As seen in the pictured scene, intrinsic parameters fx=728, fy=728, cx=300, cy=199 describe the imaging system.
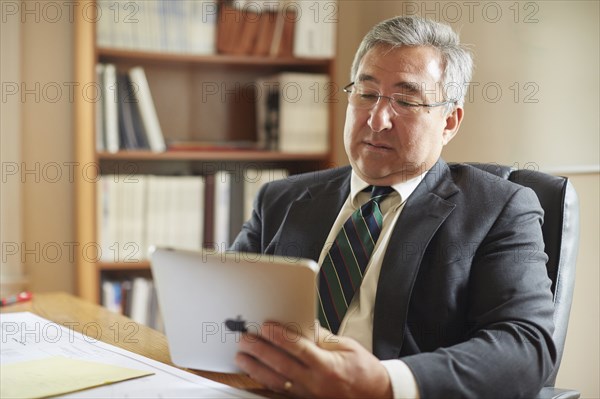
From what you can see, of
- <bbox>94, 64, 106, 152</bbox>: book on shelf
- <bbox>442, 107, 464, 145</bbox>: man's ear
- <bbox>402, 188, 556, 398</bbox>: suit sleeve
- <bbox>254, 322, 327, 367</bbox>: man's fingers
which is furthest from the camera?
<bbox>94, 64, 106, 152</bbox>: book on shelf

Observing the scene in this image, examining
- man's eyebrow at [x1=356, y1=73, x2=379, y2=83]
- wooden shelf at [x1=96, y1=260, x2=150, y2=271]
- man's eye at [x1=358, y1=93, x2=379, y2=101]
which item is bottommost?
wooden shelf at [x1=96, y1=260, x2=150, y2=271]

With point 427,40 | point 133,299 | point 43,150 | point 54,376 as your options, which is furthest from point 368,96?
point 43,150

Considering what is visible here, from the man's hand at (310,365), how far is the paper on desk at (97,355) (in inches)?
2.6

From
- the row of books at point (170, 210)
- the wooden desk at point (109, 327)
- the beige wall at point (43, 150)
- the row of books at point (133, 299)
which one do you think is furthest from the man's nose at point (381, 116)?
the beige wall at point (43, 150)

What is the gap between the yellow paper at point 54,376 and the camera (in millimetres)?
1054

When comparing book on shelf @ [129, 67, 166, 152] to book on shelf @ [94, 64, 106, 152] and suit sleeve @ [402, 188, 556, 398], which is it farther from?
suit sleeve @ [402, 188, 556, 398]

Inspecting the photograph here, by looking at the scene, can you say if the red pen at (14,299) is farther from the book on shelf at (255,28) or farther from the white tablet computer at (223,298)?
the book on shelf at (255,28)

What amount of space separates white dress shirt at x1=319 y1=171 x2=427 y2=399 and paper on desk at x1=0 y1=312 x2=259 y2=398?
416 mm

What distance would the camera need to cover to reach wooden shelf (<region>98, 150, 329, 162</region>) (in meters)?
2.69

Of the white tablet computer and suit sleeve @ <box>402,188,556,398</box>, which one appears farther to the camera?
suit sleeve @ <box>402,188,556,398</box>

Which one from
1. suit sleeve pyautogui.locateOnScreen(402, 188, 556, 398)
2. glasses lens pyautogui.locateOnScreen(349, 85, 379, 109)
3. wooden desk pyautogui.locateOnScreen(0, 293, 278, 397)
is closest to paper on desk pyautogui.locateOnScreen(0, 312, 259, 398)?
wooden desk pyautogui.locateOnScreen(0, 293, 278, 397)

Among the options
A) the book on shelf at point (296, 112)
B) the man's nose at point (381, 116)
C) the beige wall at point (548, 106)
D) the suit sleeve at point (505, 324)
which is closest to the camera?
the suit sleeve at point (505, 324)

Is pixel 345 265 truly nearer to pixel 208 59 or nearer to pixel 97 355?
pixel 97 355

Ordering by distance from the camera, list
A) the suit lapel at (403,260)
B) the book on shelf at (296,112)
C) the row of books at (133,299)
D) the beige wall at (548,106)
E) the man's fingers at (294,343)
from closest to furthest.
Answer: the man's fingers at (294,343), the suit lapel at (403,260), the beige wall at (548,106), the row of books at (133,299), the book on shelf at (296,112)
